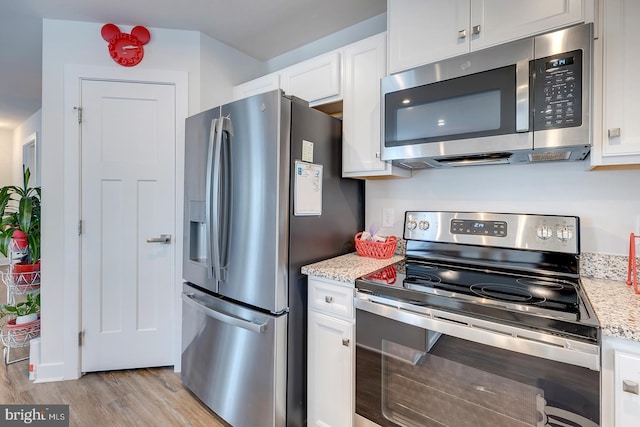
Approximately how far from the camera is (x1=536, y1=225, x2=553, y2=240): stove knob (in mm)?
1445

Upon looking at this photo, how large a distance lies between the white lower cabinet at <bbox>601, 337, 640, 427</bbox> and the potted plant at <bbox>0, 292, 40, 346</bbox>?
3299 mm

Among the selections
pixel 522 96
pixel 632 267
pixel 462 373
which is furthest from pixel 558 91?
pixel 462 373

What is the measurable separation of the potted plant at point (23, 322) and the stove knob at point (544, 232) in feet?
11.0

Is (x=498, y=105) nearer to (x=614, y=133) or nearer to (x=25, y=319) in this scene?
(x=614, y=133)

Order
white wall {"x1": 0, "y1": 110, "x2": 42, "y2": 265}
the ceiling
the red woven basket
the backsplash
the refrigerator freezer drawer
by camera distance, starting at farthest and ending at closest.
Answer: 1. white wall {"x1": 0, "y1": 110, "x2": 42, "y2": 265}
2. the ceiling
3. the red woven basket
4. the refrigerator freezer drawer
5. the backsplash

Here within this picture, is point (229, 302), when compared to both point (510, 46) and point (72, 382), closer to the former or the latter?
point (72, 382)

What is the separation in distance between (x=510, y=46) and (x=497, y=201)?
0.74 m

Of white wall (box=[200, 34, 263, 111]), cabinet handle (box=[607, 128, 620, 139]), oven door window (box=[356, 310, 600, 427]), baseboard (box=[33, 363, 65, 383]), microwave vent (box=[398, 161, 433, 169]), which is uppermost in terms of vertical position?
white wall (box=[200, 34, 263, 111])

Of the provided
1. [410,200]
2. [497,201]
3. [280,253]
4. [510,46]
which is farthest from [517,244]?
[280,253]

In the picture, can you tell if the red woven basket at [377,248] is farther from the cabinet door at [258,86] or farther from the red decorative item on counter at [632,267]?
the cabinet door at [258,86]

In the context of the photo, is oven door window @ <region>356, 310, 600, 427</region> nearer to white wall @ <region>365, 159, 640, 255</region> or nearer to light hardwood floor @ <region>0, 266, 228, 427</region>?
white wall @ <region>365, 159, 640, 255</region>

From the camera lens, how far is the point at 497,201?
1652mm

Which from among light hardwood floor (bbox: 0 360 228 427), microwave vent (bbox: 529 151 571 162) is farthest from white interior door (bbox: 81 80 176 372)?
microwave vent (bbox: 529 151 571 162)

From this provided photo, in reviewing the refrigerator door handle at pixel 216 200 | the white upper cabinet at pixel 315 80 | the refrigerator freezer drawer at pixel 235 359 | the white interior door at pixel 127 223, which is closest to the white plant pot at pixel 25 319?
the white interior door at pixel 127 223
